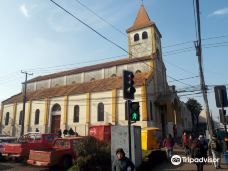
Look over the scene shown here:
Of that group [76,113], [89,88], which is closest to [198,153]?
[89,88]

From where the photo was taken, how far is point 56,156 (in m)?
13.0

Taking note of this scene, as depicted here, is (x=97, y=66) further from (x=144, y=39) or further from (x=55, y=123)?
(x=55, y=123)

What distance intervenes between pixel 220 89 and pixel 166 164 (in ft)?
26.5

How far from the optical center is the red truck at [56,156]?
12.7m

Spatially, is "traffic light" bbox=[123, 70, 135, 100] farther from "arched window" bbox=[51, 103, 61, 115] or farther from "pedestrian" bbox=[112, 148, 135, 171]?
"arched window" bbox=[51, 103, 61, 115]

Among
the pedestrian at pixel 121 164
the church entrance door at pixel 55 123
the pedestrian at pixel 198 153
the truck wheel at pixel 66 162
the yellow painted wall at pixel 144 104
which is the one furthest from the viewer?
the church entrance door at pixel 55 123

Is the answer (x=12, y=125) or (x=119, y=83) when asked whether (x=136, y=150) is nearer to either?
(x=119, y=83)

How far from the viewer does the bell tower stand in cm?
3858

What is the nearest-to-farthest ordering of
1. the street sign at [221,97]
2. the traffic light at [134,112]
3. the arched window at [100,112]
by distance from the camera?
the street sign at [221,97], the traffic light at [134,112], the arched window at [100,112]

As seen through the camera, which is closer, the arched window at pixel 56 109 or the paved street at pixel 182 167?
the paved street at pixel 182 167

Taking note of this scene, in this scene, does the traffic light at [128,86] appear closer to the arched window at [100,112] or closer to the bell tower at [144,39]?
the arched window at [100,112]

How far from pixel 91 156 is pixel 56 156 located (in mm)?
2619

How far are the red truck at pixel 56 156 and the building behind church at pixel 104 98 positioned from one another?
15835 mm

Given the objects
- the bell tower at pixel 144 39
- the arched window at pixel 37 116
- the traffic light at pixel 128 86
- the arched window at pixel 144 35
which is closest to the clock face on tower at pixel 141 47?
the bell tower at pixel 144 39
